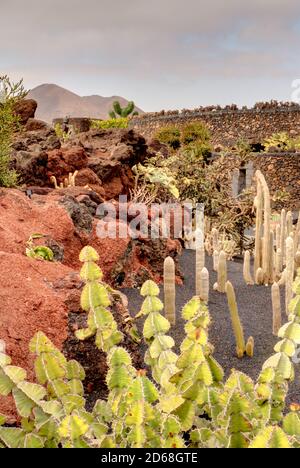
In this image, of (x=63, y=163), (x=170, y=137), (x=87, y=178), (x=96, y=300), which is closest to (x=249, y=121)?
(x=170, y=137)

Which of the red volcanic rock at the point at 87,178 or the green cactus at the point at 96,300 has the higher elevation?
the red volcanic rock at the point at 87,178

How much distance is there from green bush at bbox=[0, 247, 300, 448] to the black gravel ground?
184 cm

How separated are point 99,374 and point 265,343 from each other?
67.8 inches

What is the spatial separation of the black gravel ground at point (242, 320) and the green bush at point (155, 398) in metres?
1.84

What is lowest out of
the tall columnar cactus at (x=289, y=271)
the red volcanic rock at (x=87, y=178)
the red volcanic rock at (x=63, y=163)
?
the tall columnar cactus at (x=289, y=271)

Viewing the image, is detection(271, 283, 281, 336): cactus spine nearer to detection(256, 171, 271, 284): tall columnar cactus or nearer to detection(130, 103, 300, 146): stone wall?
detection(256, 171, 271, 284): tall columnar cactus

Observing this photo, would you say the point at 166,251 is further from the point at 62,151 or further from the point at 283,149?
the point at 283,149

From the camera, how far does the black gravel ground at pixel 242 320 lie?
4384 millimetres

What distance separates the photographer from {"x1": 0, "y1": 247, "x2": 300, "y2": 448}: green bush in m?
1.73

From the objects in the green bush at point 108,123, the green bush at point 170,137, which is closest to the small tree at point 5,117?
the green bush at point 170,137

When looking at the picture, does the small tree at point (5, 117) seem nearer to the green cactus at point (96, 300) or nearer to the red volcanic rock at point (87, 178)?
the red volcanic rock at point (87, 178)

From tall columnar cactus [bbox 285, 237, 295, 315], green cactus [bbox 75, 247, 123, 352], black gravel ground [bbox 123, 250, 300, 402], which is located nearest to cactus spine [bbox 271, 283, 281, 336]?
black gravel ground [bbox 123, 250, 300, 402]
